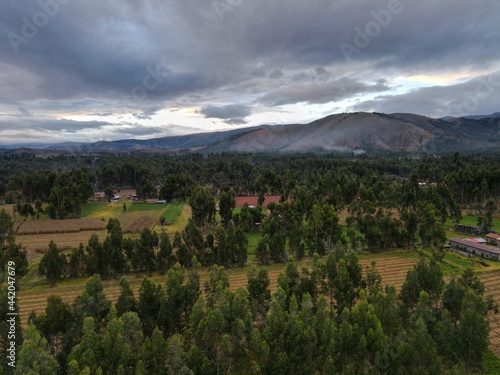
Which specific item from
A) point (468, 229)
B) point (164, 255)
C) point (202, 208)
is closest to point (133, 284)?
point (164, 255)

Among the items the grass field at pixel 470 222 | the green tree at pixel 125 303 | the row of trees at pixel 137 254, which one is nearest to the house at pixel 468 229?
the grass field at pixel 470 222

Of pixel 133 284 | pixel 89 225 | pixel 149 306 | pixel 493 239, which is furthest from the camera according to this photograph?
pixel 89 225

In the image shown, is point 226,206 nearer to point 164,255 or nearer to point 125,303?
point 164,255

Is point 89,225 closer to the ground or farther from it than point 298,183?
closer to the ground

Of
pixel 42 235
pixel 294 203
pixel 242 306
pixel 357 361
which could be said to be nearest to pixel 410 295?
pixel 357 361

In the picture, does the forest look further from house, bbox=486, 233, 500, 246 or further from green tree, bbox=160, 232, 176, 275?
house, bbox=486, 233, 500, 246

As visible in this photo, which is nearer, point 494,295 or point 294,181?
point 494,295
